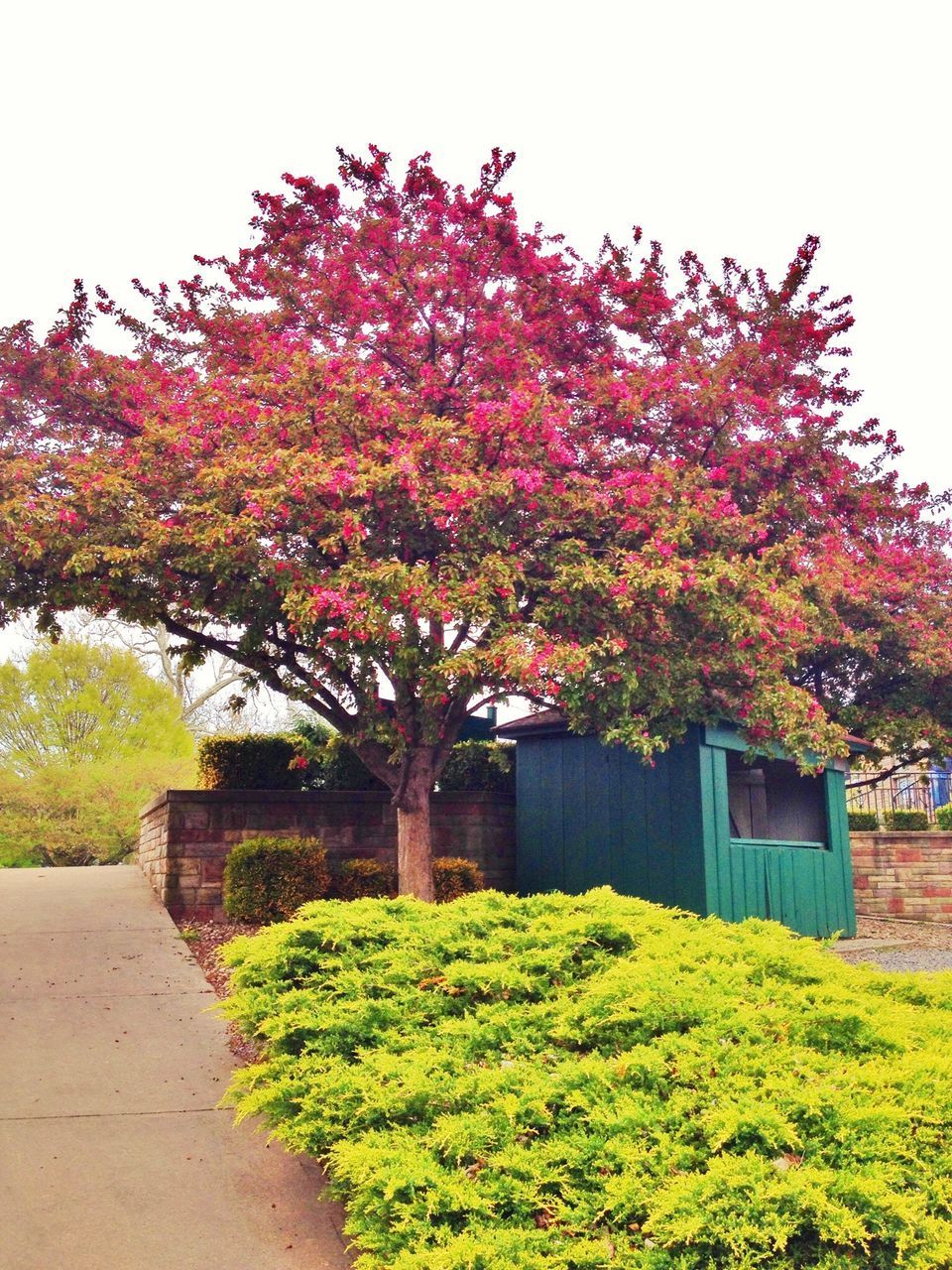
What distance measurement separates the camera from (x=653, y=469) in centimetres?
861

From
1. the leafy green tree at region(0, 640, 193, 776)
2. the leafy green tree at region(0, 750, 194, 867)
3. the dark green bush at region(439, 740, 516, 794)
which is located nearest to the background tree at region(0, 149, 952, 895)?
the dark green bush at region(439, 740, 516, 794)

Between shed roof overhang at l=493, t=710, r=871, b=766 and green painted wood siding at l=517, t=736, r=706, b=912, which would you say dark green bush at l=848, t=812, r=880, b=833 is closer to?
shed roof overhang at l=493, t=710, r=871, b=766

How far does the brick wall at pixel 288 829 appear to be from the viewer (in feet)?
33.8

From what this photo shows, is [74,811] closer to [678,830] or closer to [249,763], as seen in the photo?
[249,763]

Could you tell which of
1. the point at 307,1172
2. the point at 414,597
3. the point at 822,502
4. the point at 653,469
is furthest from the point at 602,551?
the point at 307,1172

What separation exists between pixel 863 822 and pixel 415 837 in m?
9.68

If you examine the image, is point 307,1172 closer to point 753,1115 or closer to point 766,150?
point 753,1115

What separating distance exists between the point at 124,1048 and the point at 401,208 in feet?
25.6

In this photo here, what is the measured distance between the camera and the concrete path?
12.2 feet

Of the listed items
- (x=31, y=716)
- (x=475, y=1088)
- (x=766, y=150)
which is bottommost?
(x=475, y=1088)

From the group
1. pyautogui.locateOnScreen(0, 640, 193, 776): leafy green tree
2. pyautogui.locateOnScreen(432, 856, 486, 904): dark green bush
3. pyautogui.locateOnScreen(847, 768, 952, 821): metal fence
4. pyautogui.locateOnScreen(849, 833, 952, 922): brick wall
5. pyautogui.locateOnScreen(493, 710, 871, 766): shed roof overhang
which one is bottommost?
pyautogui.locateOnScreen(849, 833, 952, 922): brick wall

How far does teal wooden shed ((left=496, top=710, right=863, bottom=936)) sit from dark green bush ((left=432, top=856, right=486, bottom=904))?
124 centimetres

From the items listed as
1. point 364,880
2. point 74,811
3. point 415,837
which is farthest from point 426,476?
point 74,811

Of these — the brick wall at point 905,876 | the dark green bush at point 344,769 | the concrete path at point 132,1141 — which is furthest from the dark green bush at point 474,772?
the brick wall at point 905,876
